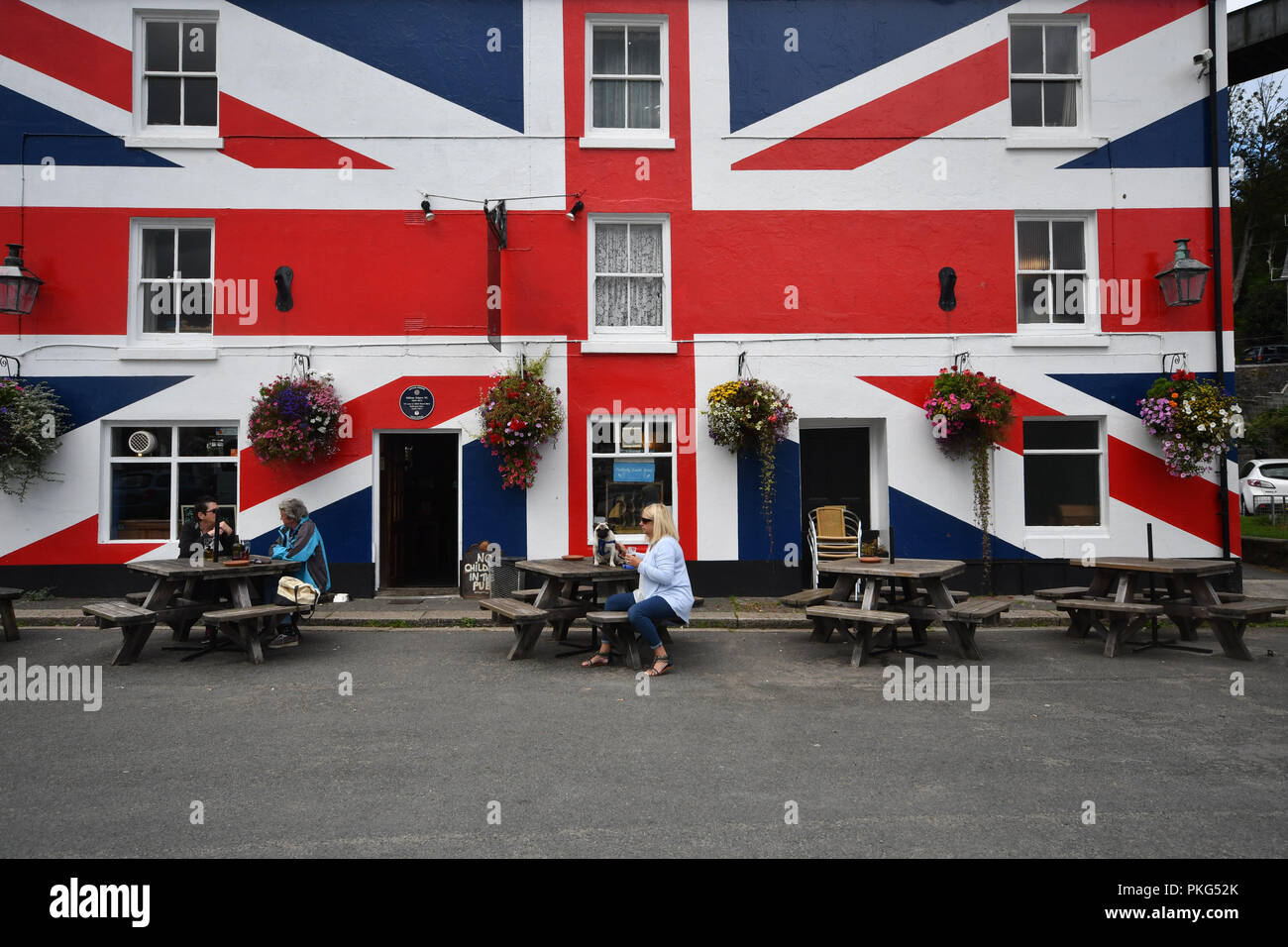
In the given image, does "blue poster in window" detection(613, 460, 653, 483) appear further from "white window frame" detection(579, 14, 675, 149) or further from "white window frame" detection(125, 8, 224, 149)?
"white window frame" detection(125, 8, 224, 149)

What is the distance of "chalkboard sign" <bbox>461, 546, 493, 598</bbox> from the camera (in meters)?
12.0

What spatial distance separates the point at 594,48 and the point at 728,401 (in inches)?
244

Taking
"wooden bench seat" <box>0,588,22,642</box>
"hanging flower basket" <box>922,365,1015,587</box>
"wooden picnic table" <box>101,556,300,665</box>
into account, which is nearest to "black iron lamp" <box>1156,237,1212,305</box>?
"hanging flower basket" <box>922,365,1015,587</box>

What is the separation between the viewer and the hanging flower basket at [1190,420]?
38.2 feet

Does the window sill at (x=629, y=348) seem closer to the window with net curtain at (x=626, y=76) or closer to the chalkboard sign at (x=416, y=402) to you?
the chalkboard sign at (x=416, y=402)

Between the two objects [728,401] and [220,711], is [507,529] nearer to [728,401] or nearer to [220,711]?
[728,401]

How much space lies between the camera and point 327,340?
12219mm

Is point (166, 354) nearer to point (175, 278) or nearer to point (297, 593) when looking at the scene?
point (175, 278)

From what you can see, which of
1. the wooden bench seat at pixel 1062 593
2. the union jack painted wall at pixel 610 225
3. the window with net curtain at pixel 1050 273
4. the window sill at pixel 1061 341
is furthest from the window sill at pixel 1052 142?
the wooden bench seat at pixel 1062 593

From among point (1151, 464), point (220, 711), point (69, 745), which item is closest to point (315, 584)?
point (220, 711)

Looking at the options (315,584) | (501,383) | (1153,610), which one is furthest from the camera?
(501,383)

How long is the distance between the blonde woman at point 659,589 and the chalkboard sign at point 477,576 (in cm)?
430

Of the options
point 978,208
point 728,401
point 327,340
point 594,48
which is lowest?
point 728,401

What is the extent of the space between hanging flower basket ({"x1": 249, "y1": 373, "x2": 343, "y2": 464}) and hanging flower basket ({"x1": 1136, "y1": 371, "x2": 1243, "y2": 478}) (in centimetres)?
1250
